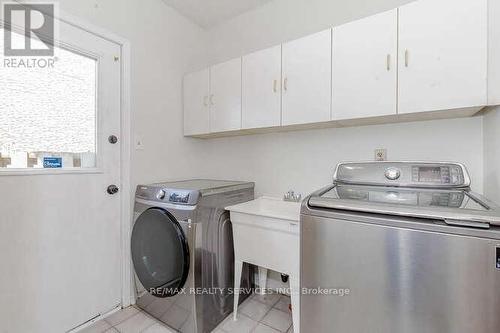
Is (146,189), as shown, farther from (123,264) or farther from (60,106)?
(60,106)

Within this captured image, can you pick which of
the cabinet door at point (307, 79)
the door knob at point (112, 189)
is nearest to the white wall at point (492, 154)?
the cabinet door at point (307, 79)

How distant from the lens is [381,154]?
155 centimetres

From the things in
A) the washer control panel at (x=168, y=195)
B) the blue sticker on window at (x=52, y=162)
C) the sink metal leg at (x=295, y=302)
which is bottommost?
the sink metal leg at (x=295, y=302)

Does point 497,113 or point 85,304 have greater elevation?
point 497,113

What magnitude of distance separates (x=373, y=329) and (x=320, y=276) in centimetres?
27

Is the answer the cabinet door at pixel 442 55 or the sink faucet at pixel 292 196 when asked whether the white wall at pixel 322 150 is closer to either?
the sink faucet at pixel 292 196

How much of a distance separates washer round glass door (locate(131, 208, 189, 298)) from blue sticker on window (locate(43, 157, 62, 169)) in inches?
24.0

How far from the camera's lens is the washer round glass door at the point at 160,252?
4.64ft

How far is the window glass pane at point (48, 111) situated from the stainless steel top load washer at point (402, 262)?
1.55m

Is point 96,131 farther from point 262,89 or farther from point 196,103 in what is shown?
point 262,89

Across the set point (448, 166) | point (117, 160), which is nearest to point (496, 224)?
point (448, 166)

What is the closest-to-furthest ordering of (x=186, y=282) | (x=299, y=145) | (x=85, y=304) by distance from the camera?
(x=186, y=282) → (x=85, y=304) → (x=299, y=145)


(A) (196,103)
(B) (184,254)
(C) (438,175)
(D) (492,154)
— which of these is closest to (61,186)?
(B) (184,254)

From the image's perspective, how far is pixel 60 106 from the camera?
1448 millimetres
